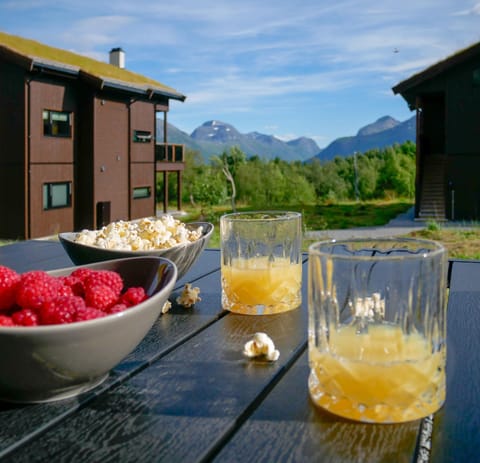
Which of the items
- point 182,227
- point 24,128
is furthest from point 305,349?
point 24,128

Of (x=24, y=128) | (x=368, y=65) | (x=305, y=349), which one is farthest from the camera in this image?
(x=368, y=65)

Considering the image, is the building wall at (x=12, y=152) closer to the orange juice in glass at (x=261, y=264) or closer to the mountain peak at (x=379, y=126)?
the orange juice in glass at (x=261, y=264)

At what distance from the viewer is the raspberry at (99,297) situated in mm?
1021

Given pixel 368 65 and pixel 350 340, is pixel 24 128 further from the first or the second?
pixel 368 65

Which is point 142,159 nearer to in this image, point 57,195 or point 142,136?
point 142,136

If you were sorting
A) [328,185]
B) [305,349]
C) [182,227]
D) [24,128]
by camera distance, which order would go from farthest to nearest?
1. [328,185]
2. [24,128]
3. [182,227]
4. [305,349]

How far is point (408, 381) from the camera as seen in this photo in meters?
0.86

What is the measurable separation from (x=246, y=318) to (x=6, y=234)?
14.6 m

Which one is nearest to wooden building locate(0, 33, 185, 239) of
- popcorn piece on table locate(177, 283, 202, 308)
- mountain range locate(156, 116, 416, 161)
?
popcorn piece on table locate(177, 283, 202, 308)

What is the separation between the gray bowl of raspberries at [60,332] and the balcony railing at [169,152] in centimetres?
1846

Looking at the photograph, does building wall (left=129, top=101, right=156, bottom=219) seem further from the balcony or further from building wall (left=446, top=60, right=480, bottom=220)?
building wall (left=446, top=60, right=480, bottom=220)

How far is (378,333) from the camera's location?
94 cm

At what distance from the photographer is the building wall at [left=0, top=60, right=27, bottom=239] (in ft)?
47.1

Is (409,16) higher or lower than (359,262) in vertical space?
higher
